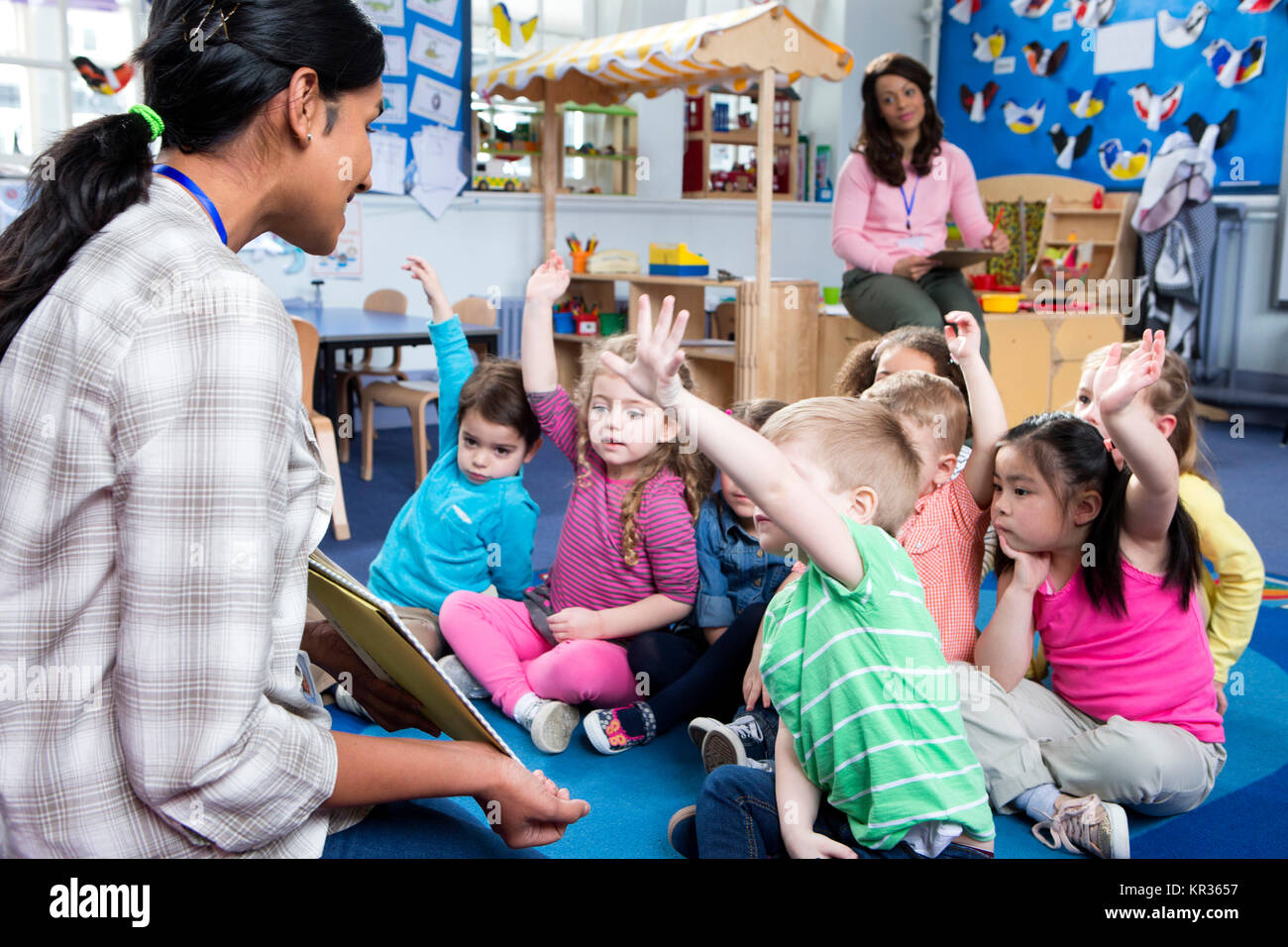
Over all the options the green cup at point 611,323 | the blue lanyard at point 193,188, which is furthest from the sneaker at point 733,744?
the green cup at point 611,323

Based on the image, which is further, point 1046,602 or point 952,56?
point 952,56

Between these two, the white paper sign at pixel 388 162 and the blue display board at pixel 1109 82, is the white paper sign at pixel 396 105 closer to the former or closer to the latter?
the white paper sign at pixel 388 162

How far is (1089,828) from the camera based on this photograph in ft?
5.35

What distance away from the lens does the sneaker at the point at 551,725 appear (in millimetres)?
1974

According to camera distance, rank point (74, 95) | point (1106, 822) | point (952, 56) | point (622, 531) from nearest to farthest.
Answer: point (1106, 822) < point (622, 531) < point (74, 95) < point (952, 56)

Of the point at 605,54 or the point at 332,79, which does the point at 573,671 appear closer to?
the point at 332,79

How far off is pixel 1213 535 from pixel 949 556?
449mm

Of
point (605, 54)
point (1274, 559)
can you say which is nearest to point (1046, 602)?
point (1274, 559)

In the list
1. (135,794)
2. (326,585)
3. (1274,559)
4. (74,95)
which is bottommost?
(1274,559)

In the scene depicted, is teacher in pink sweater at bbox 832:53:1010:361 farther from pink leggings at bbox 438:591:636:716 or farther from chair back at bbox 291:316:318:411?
pink leggings at bbox 438:591:636:716

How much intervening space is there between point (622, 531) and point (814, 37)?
2931mm

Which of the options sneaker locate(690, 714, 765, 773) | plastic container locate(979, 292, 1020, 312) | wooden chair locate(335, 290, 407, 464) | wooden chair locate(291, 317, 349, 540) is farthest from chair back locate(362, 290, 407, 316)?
sneaker locate(690, 714, 765, 773)

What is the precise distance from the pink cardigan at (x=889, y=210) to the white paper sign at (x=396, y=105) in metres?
2.36
